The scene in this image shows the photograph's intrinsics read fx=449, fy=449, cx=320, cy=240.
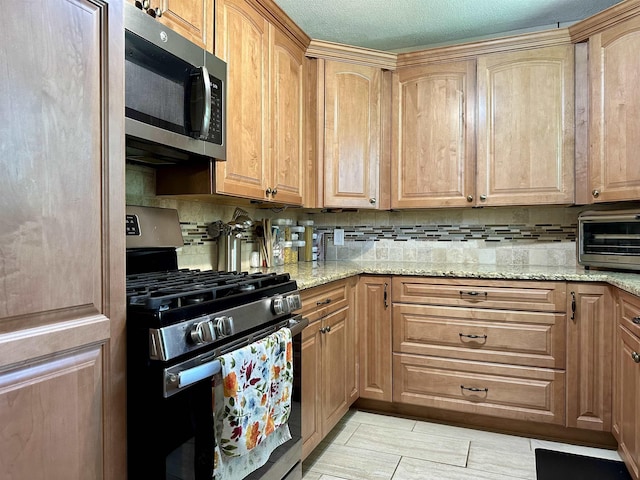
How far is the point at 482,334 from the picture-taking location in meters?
2.46

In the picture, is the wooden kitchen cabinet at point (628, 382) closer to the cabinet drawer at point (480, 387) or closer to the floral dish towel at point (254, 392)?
the cabinet drawer at point (480, 387)

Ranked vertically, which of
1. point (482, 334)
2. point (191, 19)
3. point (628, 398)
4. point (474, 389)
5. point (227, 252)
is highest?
point (191, 19)

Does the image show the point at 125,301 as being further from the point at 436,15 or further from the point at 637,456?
the point at 436,15

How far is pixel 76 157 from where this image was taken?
90 centimetres

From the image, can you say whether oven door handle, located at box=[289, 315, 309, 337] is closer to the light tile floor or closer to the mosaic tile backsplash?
the light tile floor

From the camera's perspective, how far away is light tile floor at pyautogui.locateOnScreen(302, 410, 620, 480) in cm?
203

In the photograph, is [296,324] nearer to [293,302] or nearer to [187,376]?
[293,302]

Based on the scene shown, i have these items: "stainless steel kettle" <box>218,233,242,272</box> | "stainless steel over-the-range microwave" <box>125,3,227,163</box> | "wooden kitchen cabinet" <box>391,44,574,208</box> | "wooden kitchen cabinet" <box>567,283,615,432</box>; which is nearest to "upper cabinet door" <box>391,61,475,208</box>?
"wooden kitchen cabinet" <box>391,44,574,208</box>

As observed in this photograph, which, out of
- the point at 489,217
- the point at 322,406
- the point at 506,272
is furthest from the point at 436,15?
the point at 322,406

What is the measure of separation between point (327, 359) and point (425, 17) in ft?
6.97

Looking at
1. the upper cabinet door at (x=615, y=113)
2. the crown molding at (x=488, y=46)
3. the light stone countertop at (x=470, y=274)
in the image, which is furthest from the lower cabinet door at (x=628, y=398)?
the crown molding at (x=488, y=46)

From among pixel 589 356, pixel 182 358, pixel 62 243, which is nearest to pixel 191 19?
pixel 62 243

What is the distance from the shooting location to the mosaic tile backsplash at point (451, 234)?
2848 mm

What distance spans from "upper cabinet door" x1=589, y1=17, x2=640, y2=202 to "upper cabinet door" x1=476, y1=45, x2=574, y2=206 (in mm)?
132
